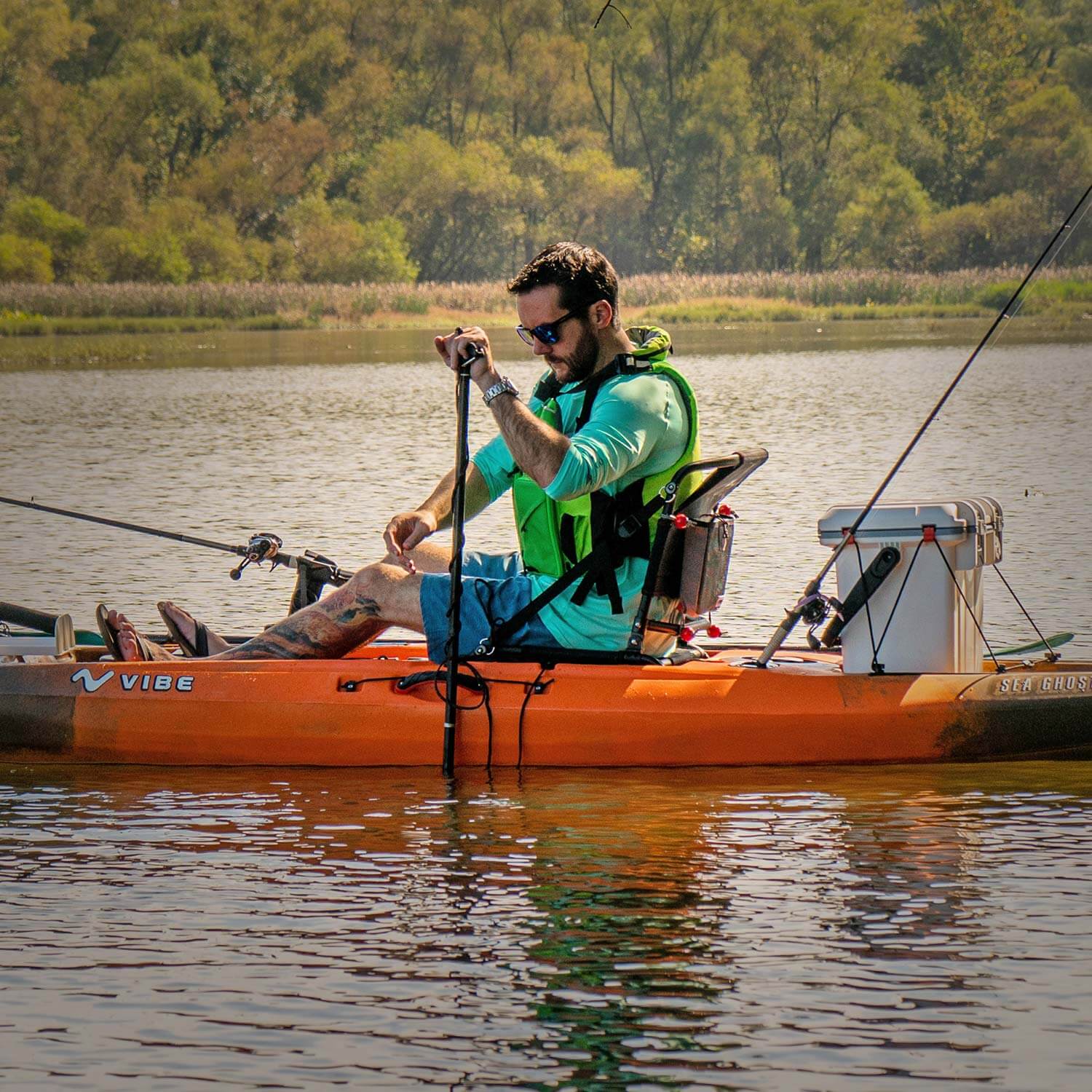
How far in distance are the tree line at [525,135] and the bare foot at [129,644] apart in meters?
41.6

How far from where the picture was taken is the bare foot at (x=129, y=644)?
5.76 m

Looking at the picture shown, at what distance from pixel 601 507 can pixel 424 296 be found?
125 ft

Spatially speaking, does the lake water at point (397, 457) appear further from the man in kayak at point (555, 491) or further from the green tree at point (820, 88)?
the green tree at point (820, 88)

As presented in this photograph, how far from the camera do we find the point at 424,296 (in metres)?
42.7

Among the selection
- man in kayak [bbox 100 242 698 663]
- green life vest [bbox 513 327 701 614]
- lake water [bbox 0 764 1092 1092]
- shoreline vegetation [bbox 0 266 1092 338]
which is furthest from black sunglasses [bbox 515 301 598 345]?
shoreline vegetation [bbox 0 266 1092 338]

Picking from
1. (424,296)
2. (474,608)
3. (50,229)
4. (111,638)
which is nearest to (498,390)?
(474,608)

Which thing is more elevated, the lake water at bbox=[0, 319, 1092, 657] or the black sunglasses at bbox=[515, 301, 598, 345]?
the black sunglasses at bbox=[515, 301, 598, 345]

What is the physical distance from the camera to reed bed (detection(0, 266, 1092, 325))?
40844 mm

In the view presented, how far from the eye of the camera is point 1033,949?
13.1 ft

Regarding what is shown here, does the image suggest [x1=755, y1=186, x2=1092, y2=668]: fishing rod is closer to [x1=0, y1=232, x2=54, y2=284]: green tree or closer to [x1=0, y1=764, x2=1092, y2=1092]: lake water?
[x1=0, y1=764, x2=1092, y2=1092]: lake water

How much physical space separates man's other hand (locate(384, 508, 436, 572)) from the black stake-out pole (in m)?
0.07

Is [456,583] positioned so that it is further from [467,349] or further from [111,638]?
[111,638]

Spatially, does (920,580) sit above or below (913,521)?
below

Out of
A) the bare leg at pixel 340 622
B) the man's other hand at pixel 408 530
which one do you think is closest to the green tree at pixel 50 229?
the bare leg at pixel 340 622
